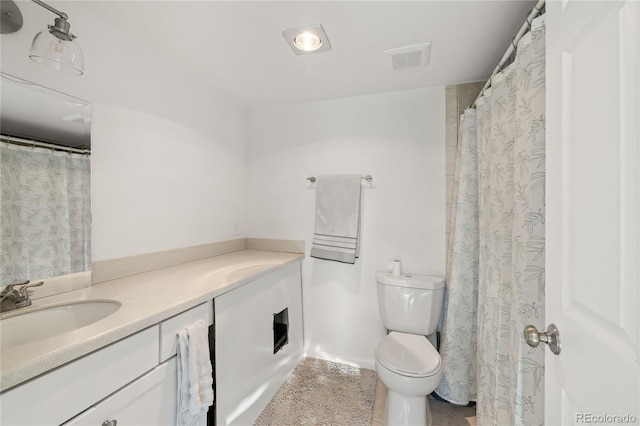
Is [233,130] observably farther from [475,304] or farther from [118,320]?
[475,304]

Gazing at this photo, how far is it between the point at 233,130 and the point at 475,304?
2221mm

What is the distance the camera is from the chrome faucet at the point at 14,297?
97 centimetres

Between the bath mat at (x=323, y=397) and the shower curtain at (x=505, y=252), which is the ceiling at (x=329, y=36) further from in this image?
the bath mat at (x=323, y=397)

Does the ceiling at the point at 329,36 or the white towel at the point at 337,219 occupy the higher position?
the ceiling at the point at 329,36

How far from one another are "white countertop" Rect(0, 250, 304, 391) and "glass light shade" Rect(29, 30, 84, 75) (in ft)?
2.94

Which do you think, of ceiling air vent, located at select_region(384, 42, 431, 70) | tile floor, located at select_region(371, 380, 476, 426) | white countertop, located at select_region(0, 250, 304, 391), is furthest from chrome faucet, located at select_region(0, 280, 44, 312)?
ceiling air vent, located at select_region(384, 42, 431, 70)

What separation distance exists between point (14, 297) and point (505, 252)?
192 cm

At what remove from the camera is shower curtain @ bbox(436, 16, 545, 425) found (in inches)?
36.6

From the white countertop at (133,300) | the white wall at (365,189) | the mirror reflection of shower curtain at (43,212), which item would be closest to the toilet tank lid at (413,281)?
the white wall at (365,189)

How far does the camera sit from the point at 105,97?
4.49ft

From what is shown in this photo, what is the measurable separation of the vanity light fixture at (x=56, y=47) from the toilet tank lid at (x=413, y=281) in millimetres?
1946

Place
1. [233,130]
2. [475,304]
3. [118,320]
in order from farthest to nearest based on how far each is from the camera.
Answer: [233,130] < [475,304] < [118,320]

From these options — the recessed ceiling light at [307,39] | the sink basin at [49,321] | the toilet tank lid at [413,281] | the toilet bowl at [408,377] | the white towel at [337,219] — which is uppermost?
the recessed ceiling light at [307,39]
